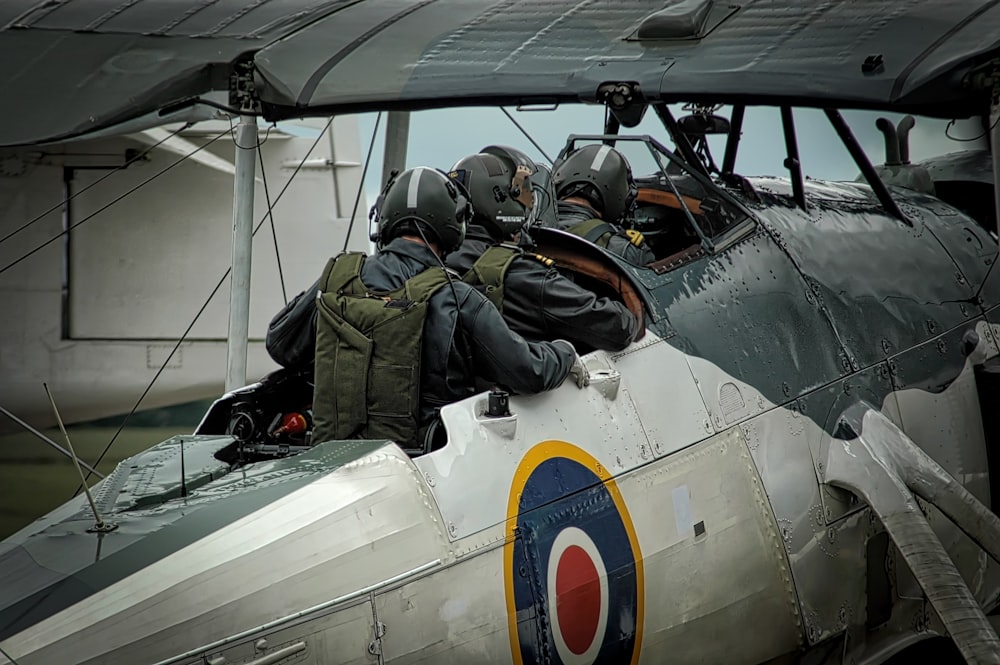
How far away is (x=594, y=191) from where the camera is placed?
5.63 metres

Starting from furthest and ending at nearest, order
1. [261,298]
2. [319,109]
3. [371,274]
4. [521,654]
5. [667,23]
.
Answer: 1. [261,298]
2. [319,109]
3. [667,23]
4. [371,274]
5. [521,654]

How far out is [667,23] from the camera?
17.9 feet

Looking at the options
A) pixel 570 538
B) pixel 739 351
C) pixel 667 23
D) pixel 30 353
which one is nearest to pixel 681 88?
pixel 667 23

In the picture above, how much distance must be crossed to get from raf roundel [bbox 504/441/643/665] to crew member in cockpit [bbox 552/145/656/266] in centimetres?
165

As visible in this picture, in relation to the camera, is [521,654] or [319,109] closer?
[521,654]

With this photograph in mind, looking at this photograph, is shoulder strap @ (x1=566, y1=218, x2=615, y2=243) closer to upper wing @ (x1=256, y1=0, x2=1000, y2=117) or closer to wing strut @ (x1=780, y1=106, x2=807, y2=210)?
upper wing @ (x1=256, y1=0, x2=1000, y2=117)

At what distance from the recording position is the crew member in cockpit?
5.57 metres

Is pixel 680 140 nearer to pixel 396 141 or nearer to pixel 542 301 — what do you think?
pixel 542 301

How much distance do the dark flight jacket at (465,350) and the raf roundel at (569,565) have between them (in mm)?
259

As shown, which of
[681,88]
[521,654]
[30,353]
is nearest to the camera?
[521,654]

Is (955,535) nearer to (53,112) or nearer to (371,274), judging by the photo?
(371,274)

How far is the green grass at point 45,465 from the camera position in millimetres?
11445

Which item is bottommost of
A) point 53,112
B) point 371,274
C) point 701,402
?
point 701,402

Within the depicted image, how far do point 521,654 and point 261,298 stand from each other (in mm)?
11711
